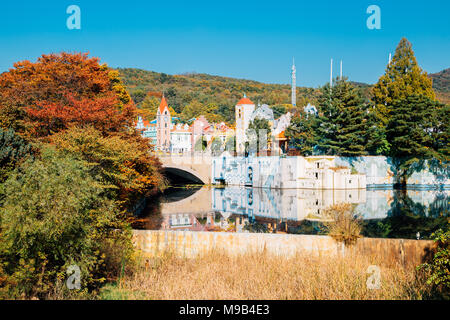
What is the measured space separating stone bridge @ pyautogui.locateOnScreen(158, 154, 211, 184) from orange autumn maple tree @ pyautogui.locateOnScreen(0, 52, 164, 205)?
2259 cm

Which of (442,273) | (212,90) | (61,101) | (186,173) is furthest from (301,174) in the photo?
(212,90)

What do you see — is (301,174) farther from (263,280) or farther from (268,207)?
(263,280)

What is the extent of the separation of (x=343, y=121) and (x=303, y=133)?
679 cm

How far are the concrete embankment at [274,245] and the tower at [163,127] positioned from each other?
2136 inches

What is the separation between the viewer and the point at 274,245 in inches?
532

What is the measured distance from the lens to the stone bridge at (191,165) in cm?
4984

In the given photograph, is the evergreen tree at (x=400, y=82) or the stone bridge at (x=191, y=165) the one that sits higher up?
the evergreen tree at (x=400, y=82)

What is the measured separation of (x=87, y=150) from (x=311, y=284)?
10111 mm

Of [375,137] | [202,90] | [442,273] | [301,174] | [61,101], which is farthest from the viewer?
[202,90]

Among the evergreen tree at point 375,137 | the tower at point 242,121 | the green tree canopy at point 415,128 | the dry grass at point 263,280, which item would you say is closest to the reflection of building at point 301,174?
the evergreen tree at point 375,137

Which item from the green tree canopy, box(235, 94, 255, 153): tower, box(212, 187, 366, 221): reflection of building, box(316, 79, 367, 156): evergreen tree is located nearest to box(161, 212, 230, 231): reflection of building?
box(212, 187, 366, 221): reflection of building

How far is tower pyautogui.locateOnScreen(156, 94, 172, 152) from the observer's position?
67938 millimetres

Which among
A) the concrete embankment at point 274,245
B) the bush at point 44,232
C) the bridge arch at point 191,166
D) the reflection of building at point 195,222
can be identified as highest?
the bridge arch at point 191,166

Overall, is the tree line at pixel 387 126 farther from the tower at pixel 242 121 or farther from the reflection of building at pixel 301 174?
the tower at pixel 242 121
